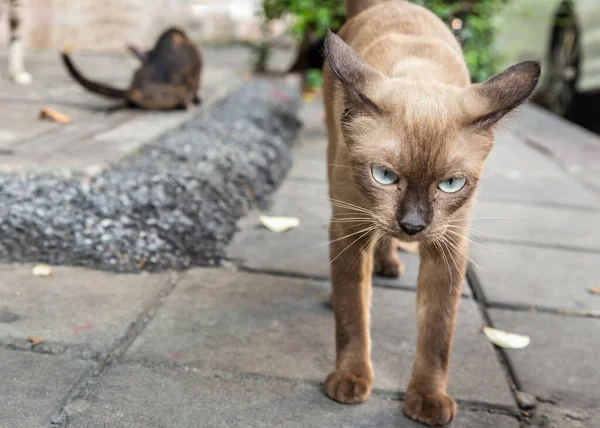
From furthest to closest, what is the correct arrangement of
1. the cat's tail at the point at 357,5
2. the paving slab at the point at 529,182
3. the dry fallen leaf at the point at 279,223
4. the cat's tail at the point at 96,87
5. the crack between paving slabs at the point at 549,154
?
the cat's tail at the point at 96,87, the crack between paving slabs at the point at 549,154, the paving slab at the point at 529,182, the dry fallen leaf at the point at 279,223, the cat's tail at the point at 357,5

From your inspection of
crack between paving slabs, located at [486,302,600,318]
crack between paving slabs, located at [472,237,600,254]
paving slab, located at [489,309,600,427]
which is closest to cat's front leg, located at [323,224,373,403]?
paving slab, located at [489,309,600,427]

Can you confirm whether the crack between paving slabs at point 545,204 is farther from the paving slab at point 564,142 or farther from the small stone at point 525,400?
the small stone at point 525,400

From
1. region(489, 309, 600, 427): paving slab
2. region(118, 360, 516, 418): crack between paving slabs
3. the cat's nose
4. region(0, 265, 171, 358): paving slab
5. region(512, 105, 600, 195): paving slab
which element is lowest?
region(512, 105, 600, 195): paving slab

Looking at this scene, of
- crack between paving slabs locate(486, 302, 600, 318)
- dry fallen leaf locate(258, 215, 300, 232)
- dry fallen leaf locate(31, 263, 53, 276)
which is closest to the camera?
dry fallen leaf locate(31, 263, 53, 276)

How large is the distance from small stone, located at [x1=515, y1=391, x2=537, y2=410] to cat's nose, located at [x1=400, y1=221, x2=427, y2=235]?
31.7 inches

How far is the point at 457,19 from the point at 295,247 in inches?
127

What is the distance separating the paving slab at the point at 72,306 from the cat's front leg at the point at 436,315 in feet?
3.58

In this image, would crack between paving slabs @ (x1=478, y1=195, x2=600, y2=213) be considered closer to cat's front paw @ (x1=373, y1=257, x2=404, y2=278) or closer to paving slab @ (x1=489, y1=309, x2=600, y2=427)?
cat's front paw @ (x1=373, y1=257, x2=404, y2=278)

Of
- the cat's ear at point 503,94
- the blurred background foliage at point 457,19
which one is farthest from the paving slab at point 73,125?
the cat's ear at point 503,94

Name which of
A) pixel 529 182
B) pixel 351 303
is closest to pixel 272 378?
pixel 351 303

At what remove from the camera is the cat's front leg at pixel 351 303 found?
2.42 meters

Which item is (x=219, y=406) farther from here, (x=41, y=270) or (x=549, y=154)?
(x=549, y=154)

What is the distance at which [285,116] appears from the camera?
6.35 m

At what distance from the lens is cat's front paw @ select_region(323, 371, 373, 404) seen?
7.63 feet
